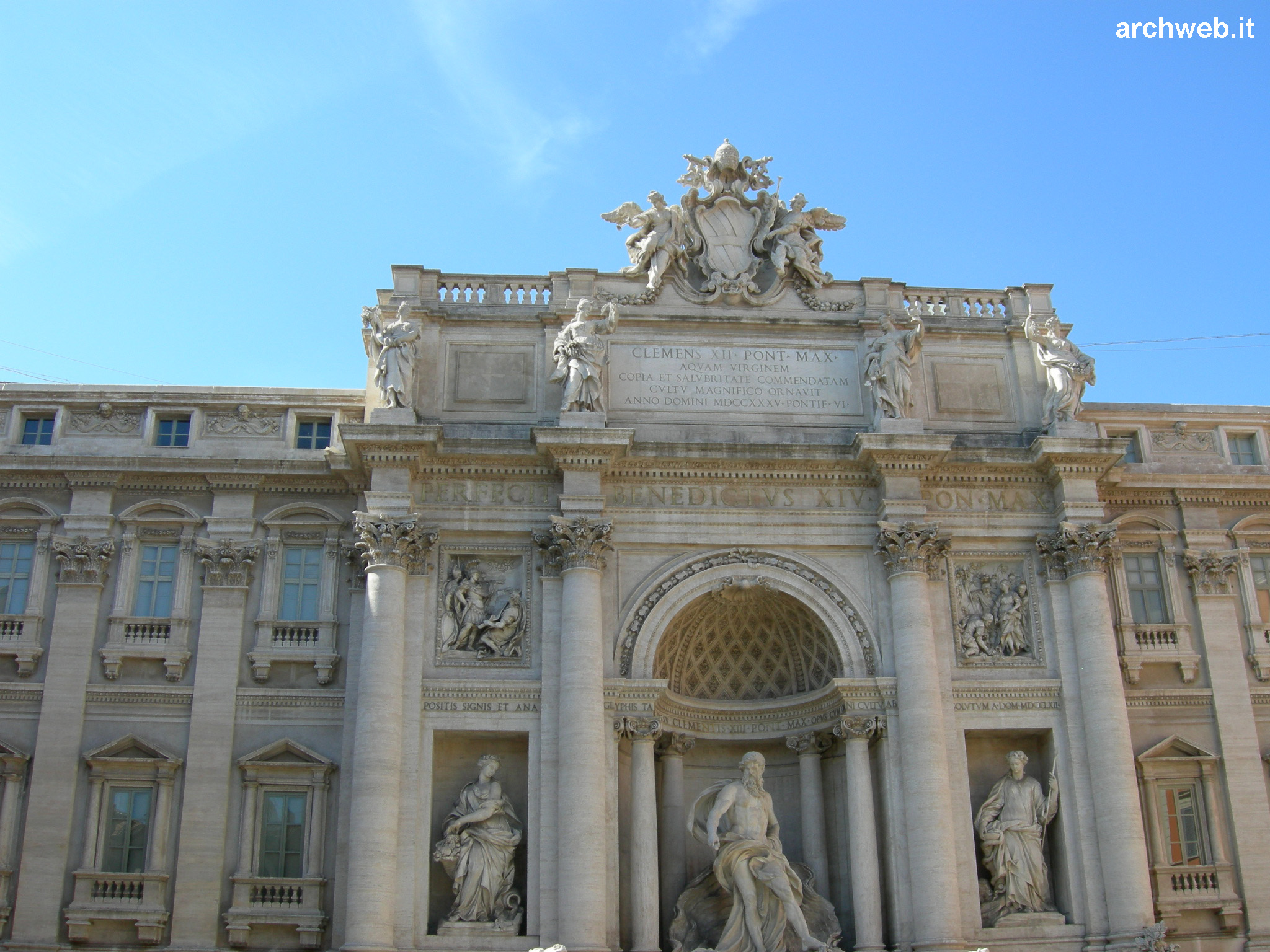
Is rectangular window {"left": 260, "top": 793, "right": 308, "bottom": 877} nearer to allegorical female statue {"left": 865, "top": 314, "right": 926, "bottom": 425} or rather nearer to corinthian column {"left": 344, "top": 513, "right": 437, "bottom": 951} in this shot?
corinthian column {"left": 344, "top": 513, "right": 437, "bottom": 951}

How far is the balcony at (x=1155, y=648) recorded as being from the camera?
25031 mm

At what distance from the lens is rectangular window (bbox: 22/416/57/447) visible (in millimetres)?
25891

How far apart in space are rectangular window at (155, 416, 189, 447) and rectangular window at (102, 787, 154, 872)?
21.2 feet

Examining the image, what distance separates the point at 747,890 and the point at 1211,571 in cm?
1093

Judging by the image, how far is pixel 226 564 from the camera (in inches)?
970

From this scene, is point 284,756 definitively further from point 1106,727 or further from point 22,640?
point 1106,727

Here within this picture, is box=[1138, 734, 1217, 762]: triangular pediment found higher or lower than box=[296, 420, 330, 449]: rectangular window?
lower

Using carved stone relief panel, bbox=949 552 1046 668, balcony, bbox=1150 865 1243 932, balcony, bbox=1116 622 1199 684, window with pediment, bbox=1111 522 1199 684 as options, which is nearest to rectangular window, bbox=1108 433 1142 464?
window with pediment, bbox=1111 522 1199 684

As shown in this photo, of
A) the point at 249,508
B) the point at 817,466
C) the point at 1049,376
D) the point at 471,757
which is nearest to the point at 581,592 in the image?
the point at 471,757

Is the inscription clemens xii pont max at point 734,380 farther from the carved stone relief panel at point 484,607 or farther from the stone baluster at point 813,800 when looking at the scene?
the stone baluster at point 813,800

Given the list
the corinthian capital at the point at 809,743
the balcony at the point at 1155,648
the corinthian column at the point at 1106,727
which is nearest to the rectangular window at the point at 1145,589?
the balcony at the point at 1155,648

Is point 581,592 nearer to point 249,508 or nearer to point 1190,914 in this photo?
point 249,508

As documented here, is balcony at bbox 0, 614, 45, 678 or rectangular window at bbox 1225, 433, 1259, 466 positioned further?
rectangular window at bbox 1225, 433, 1259, 466

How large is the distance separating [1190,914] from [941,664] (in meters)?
5.85
